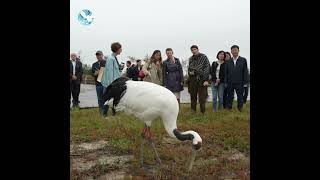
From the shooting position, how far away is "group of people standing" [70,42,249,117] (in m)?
9.38

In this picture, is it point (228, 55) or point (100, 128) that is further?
point (228, 55)

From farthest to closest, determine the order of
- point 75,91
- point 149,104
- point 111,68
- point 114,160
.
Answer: point 75,91 < point 111,68 < point 114,160 < point 149,104

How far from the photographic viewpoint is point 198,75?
33.7ft

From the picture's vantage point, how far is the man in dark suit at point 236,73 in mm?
10570

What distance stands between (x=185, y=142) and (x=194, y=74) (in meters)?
2.43

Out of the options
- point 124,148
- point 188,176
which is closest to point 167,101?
point 188,176

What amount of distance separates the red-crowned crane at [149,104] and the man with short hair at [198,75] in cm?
290

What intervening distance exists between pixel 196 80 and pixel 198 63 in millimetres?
638

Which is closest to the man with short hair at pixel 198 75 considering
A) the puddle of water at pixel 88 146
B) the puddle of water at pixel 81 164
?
the puddle of water at pixel 88 146

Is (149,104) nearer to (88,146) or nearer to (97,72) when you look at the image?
(88,146)

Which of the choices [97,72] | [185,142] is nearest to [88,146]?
[185,142]

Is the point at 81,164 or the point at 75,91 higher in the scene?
the point at 75,91
